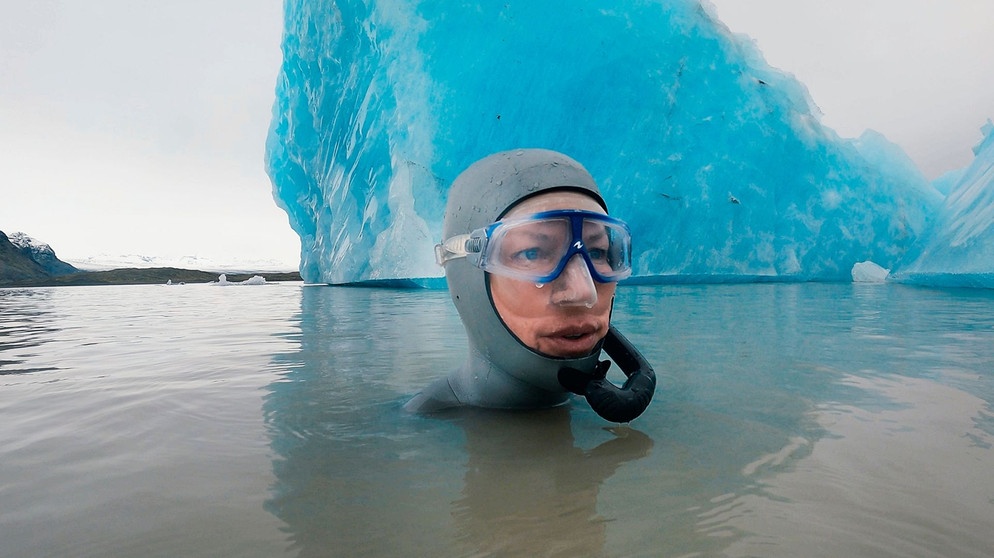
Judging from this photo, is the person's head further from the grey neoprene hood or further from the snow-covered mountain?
the snow-covered mountain

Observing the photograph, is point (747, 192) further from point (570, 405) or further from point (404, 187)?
point (570, 405)

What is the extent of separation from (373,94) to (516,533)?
14.5 meters

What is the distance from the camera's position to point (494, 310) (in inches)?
80.0

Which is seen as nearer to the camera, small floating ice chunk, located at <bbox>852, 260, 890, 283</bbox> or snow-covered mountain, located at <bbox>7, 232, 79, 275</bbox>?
small floating ice chunk, located at <bbox>852, 260, 890, 283</bbox>

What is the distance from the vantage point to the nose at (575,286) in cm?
185

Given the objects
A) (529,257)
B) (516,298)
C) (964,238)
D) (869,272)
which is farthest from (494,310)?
(869,272)

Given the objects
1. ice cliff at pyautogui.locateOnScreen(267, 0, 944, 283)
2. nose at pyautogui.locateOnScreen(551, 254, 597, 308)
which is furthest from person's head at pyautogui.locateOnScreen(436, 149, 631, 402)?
ice cliff at pyautogui.locateOnScreen(267, 0, 944, 283)

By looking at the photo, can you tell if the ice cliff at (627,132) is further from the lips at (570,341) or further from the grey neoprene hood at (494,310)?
the lips at (570,341)

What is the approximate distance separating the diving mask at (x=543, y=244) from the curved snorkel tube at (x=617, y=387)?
29 cm

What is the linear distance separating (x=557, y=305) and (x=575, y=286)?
95 millimetres

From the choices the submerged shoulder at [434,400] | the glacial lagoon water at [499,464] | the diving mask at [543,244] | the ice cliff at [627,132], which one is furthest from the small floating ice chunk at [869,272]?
the submerged shoulder at [434,400]

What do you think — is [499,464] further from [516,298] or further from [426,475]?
[516,298]

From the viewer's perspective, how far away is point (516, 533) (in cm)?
114

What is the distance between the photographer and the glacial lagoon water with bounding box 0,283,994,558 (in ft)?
3.68
